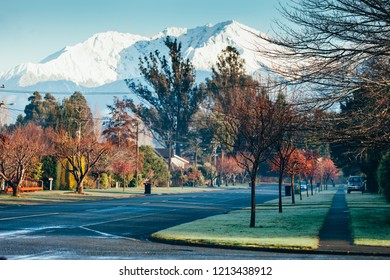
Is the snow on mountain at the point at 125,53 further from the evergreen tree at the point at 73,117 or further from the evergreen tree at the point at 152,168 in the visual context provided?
the evergreen tree at the point at 152,168

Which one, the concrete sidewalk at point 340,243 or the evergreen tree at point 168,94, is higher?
the evergreen tree at point 168,94

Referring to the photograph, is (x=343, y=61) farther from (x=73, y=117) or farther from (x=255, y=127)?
(x=73, y=117)

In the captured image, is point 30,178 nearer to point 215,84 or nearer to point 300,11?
point 215,84

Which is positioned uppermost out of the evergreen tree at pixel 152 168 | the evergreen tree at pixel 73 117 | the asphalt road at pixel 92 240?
the evergreen tree at pixel 73 117

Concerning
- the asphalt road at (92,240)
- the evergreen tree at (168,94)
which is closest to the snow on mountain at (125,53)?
the evergreen tree at (168,94)

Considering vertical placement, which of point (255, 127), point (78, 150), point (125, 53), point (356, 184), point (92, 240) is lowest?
point (92, 240)

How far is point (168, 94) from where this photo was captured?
9419 centimetres

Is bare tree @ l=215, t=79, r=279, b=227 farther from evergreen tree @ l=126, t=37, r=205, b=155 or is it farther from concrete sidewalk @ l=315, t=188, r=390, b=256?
evergreen tree @ l=126, t=37, r=205, b=155

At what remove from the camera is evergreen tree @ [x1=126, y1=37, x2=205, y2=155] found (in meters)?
93.9

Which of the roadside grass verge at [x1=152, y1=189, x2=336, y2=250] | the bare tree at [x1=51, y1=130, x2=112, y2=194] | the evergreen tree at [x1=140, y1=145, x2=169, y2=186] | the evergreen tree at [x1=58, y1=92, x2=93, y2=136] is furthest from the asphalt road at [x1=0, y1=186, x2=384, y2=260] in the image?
the evergreen tree at [x1=58, y1=92, x2=93, y2=136]

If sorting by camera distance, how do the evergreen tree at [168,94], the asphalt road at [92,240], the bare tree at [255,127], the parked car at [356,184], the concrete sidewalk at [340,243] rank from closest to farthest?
the asphalt road at [92,240]
the concrete sidewalk at [340,243]
the bare tree at [255,127]
the parked car at [356,184]
the evergreen tree at [168,94]

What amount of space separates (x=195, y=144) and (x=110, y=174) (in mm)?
33122

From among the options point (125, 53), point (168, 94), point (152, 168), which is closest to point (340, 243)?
point (152, 168)

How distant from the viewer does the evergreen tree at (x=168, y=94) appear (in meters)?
93.9
